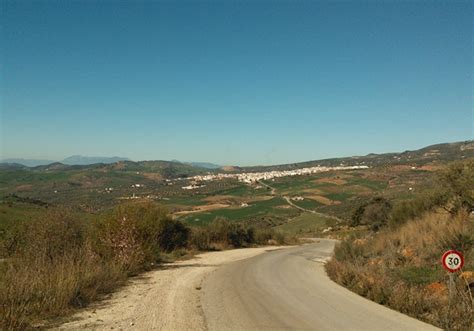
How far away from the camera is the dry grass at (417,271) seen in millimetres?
8961

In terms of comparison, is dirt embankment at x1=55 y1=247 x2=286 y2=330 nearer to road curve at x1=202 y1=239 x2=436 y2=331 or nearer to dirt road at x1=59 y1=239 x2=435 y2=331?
dirt road at x1=59 y1=239 x2=435 y2=331

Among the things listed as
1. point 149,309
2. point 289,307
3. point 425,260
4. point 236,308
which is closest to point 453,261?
point 289,307

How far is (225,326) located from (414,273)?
783cm

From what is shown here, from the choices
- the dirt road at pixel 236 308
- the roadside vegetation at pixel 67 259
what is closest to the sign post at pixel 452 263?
the dirt road at pixel 236 308

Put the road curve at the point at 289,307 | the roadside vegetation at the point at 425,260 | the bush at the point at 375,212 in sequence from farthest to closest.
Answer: the bush at the point at 375,212 → the roadside vegetation at the point at 425,260 → the road curve at the point at 289,307

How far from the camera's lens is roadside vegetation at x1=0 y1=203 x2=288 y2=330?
840 cm

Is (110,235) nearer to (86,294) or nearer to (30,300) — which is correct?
(86,294)

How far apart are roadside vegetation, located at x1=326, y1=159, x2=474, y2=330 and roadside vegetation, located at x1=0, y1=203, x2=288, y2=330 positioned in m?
7.90

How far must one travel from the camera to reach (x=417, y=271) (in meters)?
13.0

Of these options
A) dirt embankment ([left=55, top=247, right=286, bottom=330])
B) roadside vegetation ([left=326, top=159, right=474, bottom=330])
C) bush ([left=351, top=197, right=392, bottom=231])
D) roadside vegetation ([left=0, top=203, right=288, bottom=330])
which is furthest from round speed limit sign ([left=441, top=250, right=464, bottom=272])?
bush ([left=351, top=197, right=392, bottom=231])

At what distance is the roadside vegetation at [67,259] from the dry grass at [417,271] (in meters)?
7.84

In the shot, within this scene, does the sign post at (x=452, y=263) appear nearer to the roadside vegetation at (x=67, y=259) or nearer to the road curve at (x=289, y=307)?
the road curve at (x=289, y=307)

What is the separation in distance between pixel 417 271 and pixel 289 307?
5.69 meters

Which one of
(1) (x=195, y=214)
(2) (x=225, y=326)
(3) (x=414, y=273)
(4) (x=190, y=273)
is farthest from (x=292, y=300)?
(1) (x=195, y=214)
